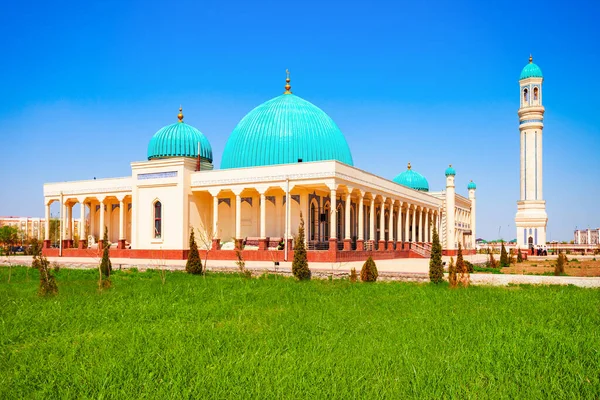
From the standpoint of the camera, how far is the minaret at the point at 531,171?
4706cm

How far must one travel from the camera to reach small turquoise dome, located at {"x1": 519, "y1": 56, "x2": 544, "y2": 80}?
49469 mm

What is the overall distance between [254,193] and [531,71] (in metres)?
33.7

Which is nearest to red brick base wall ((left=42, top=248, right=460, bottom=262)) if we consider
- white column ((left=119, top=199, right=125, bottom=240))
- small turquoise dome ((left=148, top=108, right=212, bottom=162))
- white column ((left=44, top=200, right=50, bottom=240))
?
white column ((left=44, top=200, right=50, bottom=240))

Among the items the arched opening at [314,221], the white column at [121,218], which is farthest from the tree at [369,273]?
the white column at [121,218]

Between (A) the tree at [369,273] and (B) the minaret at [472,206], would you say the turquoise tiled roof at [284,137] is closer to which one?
(A) the tree at [369,273]

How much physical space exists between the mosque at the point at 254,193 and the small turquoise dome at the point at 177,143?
2.4 inches

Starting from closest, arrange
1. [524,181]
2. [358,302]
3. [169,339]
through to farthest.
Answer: [169,339]
[358,302]
[524,181]

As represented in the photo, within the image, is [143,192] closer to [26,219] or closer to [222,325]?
[222,325]

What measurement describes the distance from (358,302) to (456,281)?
13.2 ft

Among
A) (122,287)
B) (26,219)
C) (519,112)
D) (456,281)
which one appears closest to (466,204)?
(519,112)

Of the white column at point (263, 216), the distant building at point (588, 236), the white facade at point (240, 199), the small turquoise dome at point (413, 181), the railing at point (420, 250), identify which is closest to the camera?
the white column at point (263, 216)

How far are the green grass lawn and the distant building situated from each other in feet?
368

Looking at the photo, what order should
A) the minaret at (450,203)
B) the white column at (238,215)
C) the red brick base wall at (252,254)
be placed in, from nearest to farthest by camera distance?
the red brick base wall at (252,254)
the white column at (238,215)
the minaret at (450,203)

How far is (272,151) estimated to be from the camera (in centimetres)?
2989
